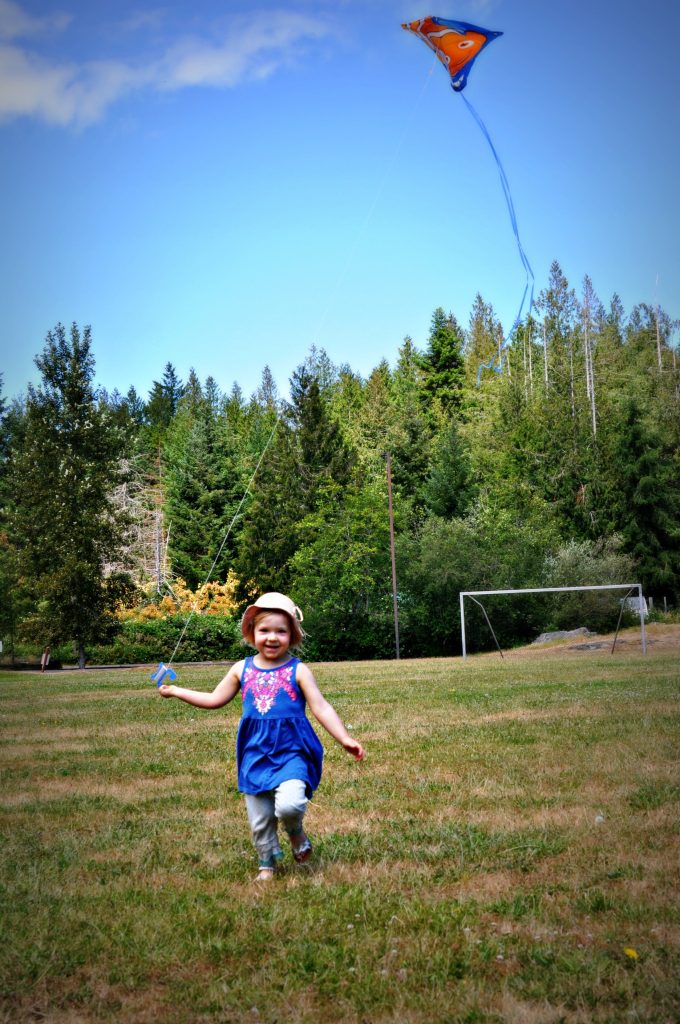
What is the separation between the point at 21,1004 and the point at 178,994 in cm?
58

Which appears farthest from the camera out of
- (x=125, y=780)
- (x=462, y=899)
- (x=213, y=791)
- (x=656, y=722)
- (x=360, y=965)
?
(x=656, y=722)

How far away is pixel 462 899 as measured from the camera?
480 cm

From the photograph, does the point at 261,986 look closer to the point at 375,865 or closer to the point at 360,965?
the point at 360,965

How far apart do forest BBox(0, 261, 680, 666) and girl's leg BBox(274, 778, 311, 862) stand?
25255 millimetres

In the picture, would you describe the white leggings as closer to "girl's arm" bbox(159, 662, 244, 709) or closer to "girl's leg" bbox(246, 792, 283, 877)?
"girl's leg" bbox(246, 792, 283, 877)

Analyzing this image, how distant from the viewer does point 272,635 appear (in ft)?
19.4

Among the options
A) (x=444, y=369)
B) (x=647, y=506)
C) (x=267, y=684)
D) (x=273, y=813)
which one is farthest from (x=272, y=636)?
(x=444, y=369)

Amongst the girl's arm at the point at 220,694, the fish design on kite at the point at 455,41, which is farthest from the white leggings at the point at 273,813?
the fish design on kite at the point at 455,41

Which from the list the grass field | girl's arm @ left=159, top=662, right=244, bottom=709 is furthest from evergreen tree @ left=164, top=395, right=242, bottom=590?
girl's arm @ left=159, top=662, right=244, bottom=709

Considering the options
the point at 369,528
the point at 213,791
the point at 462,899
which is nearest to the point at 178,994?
the point at 462,899

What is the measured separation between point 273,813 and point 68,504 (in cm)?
3548

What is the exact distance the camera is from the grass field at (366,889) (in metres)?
3.64

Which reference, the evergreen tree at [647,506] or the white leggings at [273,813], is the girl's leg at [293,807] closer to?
the white leggings at [273,813]

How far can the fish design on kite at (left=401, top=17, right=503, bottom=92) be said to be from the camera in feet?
45.4
